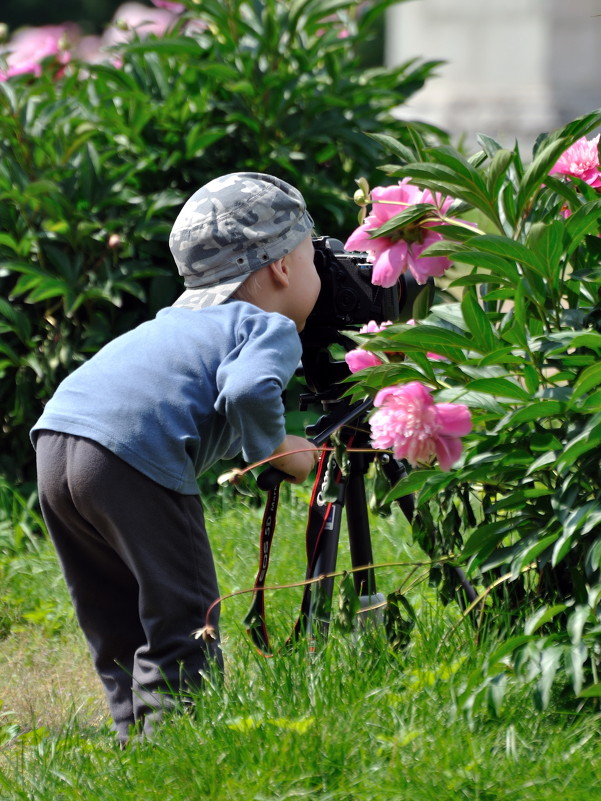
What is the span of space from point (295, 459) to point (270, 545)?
0.19 metres

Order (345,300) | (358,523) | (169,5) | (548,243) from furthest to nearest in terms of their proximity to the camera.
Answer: (169,5) → (358,523) → (345,300) → (548,243)

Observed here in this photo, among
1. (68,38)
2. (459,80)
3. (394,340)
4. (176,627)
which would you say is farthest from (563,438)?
(459,80)

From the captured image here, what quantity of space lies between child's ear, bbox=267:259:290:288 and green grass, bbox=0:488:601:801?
763 millimetres

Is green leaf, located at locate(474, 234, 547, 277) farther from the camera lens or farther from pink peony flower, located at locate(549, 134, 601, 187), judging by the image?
the camera lens

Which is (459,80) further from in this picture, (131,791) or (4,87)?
(131,791)

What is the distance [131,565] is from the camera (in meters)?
2.24

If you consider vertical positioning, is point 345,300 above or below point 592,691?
above

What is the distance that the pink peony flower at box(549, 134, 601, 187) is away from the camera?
78.5 inches

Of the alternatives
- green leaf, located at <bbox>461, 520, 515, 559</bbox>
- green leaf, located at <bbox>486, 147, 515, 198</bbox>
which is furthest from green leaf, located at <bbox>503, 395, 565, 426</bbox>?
green leaf, located at <bbox>486, 147, 515, 198</bbox>

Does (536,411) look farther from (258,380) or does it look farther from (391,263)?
(258,380)

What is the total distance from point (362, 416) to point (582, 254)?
0.61 meters

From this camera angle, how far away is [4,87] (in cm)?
400

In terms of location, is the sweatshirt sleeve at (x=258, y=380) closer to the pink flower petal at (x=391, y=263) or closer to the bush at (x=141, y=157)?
the pink flower petal at (x=391, y=263)

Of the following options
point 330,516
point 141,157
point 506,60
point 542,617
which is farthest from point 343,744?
point 506,60
